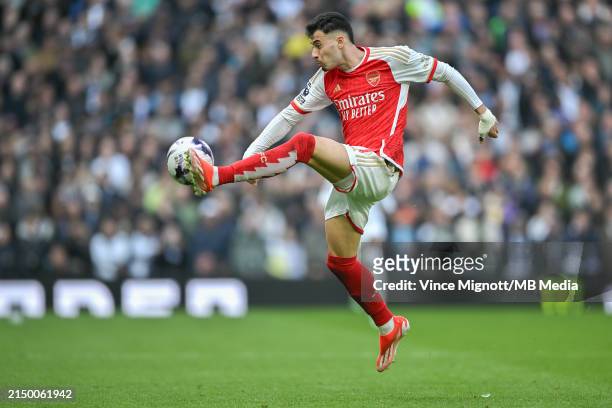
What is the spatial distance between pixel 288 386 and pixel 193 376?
1.14 m

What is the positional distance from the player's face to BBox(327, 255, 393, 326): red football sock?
1.62 metres

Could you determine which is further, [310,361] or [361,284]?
[310,361]

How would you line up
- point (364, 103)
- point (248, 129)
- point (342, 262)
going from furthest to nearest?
point (248, 129)
point (342, 262)
point (364, 103)

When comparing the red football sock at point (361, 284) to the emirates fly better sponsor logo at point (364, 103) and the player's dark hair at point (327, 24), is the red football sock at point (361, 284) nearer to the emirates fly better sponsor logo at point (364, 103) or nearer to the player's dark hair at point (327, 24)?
the emirates fly better sponsor logo at point (364, 103)

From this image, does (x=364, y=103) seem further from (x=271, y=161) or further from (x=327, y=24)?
(x=271, y=161)

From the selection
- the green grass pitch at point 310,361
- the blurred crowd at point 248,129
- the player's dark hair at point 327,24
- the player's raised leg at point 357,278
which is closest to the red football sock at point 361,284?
the player's raised leg at point 357,278

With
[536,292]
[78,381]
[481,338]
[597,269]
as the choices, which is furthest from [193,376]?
[597,269]

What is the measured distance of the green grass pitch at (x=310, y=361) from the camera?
8336 millimetres

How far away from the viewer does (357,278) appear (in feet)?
28.8

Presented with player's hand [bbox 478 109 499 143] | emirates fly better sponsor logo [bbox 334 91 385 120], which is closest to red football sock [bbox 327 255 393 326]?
emirates fly better sponsor logo [bbox 334 91 385 120]

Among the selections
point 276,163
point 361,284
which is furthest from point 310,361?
point 276,163

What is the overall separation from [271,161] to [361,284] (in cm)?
168

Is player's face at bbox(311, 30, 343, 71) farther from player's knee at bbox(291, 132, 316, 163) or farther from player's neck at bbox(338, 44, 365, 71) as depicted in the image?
player's knee at bbox(291, 132, 316, 163)

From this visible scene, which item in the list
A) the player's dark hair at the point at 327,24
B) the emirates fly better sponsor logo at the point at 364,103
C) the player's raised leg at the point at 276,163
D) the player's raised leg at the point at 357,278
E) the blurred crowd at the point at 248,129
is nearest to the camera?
the player's raised leg at the point at 276,163
